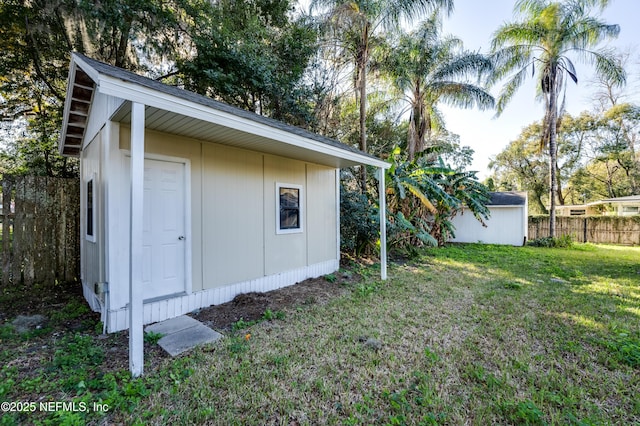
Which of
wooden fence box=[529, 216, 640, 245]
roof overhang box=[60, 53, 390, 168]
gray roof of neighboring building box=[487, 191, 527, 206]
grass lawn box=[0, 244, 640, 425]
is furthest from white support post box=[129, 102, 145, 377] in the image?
wooden fence box=[529, 216, 640, 245]

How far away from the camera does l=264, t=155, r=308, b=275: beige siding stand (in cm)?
561

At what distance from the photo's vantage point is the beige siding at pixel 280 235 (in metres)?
5.61

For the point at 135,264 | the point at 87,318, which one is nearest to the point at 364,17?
the point at 135,264

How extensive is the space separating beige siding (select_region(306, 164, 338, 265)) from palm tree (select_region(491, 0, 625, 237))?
11212 mm

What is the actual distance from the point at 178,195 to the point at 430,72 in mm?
11552

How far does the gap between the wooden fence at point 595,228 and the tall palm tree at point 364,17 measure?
480 inches

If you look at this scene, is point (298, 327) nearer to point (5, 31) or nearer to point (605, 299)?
point (605, 299)

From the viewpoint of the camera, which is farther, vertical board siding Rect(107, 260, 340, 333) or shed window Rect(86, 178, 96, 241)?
shed window Rect(86, 178, 96, 241)

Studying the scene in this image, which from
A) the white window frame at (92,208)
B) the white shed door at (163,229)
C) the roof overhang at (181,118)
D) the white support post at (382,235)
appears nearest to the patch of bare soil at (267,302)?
the white shed door at (163,229)

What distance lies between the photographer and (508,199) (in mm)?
14188

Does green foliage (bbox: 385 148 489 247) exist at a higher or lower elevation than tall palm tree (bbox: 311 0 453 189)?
lower

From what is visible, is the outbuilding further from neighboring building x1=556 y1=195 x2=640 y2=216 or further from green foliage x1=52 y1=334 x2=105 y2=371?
neighboring building x1=556 y1=195 x2=640 y2=216

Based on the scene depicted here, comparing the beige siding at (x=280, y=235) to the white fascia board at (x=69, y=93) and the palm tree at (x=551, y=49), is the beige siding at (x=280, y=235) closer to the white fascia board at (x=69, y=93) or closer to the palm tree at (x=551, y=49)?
the white fascia board at (x=69, y=93)

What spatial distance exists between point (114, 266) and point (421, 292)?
5.17 metres
